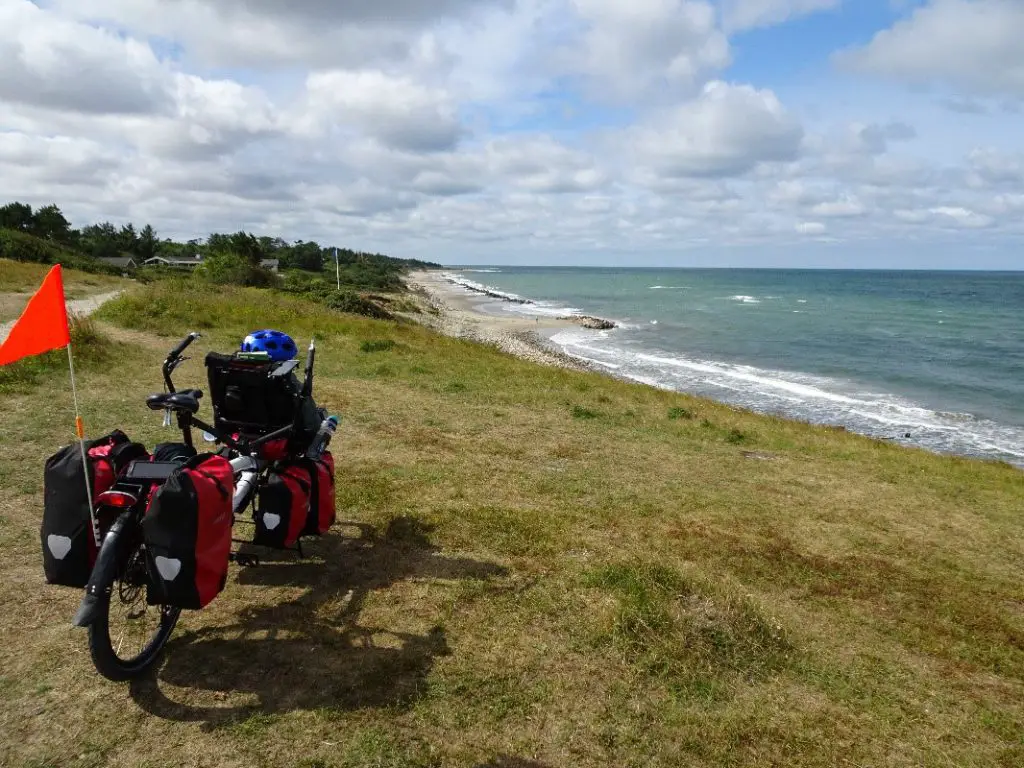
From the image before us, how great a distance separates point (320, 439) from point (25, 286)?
30.1 metres

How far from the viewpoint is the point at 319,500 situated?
5.41m

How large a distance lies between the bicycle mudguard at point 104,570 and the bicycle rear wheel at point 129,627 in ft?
0.13

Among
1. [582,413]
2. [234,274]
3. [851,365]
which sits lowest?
[851,365]

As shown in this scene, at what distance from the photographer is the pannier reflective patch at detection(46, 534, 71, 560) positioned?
12.5ft

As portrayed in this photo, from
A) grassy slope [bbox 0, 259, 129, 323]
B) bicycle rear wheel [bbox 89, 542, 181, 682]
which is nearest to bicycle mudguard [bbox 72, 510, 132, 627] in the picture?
bicycle rear wheel [bbox 89, 542, 181, 682]

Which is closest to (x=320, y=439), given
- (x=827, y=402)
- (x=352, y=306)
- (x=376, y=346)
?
(x=376, y=346)

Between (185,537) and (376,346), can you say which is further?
(376,346)

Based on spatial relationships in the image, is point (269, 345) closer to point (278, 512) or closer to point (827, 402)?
point (278, 512)

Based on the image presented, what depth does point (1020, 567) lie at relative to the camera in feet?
25.7

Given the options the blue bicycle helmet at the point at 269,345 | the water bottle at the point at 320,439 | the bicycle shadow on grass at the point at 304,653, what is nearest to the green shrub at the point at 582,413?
the bicycle shadow on grass at the point at 304,653

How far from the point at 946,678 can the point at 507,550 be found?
145 inches

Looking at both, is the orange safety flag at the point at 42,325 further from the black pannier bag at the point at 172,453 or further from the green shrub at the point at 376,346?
the green shrub at the point at 376,346

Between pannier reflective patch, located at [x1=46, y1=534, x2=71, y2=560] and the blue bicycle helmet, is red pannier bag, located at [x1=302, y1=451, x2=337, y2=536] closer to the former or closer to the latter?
the blue bicycle helmet

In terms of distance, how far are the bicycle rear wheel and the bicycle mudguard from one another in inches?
1.6
